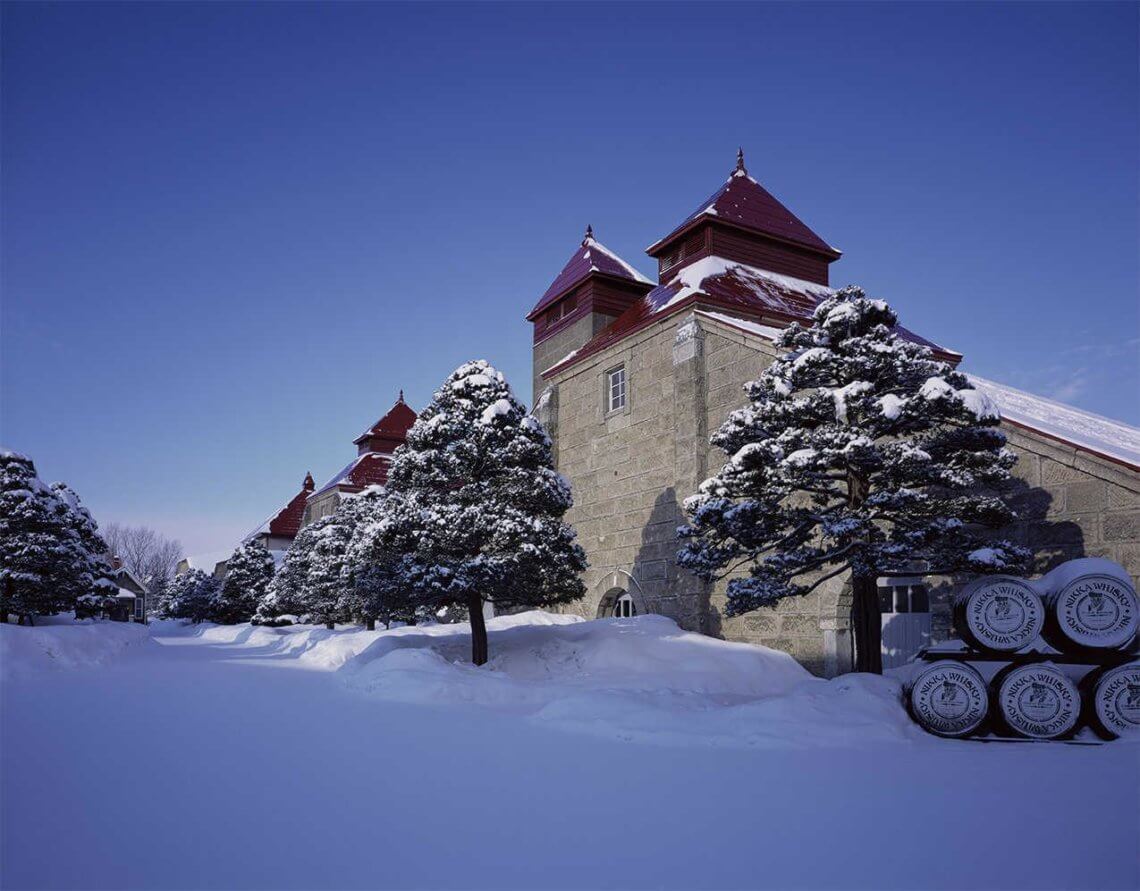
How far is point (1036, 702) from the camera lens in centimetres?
875

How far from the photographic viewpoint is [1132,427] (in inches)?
771

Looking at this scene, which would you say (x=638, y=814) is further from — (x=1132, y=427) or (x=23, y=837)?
(x=1132, y=427)

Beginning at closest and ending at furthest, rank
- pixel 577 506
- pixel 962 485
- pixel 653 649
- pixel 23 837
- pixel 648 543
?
pixel 23 837 < pixel 962 485 < pixel 653 649 < pixel 648 543 < pixel 577 506

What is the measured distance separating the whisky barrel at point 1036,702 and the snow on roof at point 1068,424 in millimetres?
4171

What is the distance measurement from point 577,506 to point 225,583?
31.2 m

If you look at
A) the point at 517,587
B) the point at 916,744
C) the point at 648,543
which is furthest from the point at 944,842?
the point at 648,543

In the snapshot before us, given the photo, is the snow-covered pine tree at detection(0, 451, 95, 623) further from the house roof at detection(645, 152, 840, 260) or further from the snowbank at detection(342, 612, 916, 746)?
the house roof at detection(645, 152, 840, 260)

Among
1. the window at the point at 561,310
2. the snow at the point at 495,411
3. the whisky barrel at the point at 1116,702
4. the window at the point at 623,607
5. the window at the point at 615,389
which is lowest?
the whisky barrel at the point at 1116,702

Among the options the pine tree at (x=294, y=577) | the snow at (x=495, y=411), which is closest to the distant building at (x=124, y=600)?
the pine tree at (x=294, y=577)

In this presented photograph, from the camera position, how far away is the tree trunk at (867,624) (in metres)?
11.1

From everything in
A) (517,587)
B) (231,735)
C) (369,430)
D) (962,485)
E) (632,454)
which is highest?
(369,430)

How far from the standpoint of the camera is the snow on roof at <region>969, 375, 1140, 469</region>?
12006 mm

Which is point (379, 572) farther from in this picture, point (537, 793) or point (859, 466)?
point (537, 793)

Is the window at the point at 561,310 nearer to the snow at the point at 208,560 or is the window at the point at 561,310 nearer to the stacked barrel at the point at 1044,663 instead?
the stacked barrel at the point at 1044,663
